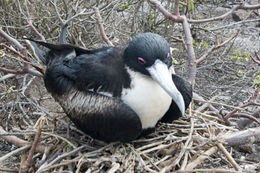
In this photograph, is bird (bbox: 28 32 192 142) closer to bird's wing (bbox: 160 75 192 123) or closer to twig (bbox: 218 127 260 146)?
bird's wing (bbox: 160 75 192 123)

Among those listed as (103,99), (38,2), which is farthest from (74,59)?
(38,2)

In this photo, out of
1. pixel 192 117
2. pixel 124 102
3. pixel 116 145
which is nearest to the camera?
pixel 124 102

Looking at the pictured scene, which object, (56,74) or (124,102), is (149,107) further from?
(56,74)

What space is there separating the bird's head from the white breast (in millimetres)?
42

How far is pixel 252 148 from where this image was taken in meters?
2.24

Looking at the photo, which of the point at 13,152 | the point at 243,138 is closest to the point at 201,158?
the point at 243,138

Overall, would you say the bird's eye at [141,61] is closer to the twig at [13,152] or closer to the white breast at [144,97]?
the white breast at [144,97]

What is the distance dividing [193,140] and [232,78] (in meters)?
2.01

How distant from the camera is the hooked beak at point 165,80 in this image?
154 cm

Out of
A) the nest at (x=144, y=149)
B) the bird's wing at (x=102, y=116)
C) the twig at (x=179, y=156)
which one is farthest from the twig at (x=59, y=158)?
the twig at (x=179, y=156)

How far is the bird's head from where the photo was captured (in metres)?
1.58

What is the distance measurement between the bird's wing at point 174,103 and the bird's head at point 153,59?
7.4 inches

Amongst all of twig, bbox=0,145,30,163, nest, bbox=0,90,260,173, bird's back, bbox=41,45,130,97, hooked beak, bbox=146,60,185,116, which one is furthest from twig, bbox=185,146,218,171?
twig, bbox=0,145,30,163

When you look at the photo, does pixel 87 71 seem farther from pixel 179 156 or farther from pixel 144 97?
pixel 179 156
